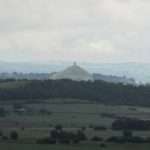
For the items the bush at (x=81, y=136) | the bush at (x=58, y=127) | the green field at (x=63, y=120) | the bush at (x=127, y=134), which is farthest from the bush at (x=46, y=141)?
the bush at (x=127, y=134)

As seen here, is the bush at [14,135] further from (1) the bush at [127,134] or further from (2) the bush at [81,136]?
(1) the bush at [127,134]

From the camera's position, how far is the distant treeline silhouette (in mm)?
93312

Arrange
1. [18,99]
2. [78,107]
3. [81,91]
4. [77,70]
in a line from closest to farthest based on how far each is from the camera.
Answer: [78,107] → [18,99] → [81,91] → [77,70]

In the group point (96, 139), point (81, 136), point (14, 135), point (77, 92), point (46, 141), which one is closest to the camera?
point (46, 141)

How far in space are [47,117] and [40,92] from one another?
18419mm

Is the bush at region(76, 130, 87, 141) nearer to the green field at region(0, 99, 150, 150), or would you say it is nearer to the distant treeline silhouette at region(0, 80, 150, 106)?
the green field at region(0, 99, 150, 150)

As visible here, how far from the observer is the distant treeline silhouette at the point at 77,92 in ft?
306

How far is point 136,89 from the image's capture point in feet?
354

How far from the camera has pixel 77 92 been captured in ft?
321

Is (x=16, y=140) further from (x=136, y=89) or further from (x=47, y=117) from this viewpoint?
(x=136, y=89)

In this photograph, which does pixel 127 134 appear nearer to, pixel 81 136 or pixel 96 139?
pixel 96 139

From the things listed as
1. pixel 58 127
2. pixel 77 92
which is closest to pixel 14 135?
pixel 58 127

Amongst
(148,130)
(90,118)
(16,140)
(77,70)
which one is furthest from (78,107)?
(77,70)

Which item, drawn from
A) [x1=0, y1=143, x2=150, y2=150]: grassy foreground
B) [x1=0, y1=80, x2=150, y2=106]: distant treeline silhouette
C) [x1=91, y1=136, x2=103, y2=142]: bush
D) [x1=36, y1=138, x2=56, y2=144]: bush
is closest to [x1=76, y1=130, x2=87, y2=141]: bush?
[x1=91, y1=136, x2=103, y2=142]: bush
